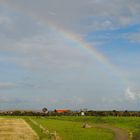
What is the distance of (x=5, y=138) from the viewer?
177 ft

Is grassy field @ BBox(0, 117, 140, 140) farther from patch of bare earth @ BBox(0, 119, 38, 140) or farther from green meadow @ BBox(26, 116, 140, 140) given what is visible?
patch of bare earth @ BBox(0, 119, 38, 140)

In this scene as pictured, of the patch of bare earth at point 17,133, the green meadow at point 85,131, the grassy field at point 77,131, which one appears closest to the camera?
the patch of bare earth at point 17,133

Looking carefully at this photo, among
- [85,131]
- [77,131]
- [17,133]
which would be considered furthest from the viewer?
[85,131]

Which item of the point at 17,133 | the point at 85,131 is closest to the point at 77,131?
the point at 85,131

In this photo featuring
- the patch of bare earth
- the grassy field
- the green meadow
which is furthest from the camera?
the green meadow

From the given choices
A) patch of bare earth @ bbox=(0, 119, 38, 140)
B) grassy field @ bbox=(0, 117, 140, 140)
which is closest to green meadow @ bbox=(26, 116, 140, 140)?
grassy field @ bbox=(0, 117, 140, 140)

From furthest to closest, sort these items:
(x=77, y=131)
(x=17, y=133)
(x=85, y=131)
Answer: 1. (x=85, y=131)
2. (x=77, y=131)
3. (x=17, y=133)

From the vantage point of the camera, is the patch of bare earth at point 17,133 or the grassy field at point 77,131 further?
the grassy field at point 77,131

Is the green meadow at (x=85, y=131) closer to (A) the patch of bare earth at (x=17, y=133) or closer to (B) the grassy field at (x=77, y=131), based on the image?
(B) the grassy field at (x=77, y=131)

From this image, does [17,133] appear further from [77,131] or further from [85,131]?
→ [85,131]

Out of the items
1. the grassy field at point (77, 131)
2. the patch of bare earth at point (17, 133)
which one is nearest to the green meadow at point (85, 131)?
the grassy field at point (77, 131)

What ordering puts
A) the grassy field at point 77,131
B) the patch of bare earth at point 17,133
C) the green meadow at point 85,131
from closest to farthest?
the patch of bare earth at point 17,133 < the grassy field at point 77,131 < the green meadow at point 85,131

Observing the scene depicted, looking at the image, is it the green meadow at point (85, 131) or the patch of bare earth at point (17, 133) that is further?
the green meadow at point (85, 131)

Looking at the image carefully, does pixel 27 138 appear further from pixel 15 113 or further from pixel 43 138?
pixel 15 113
